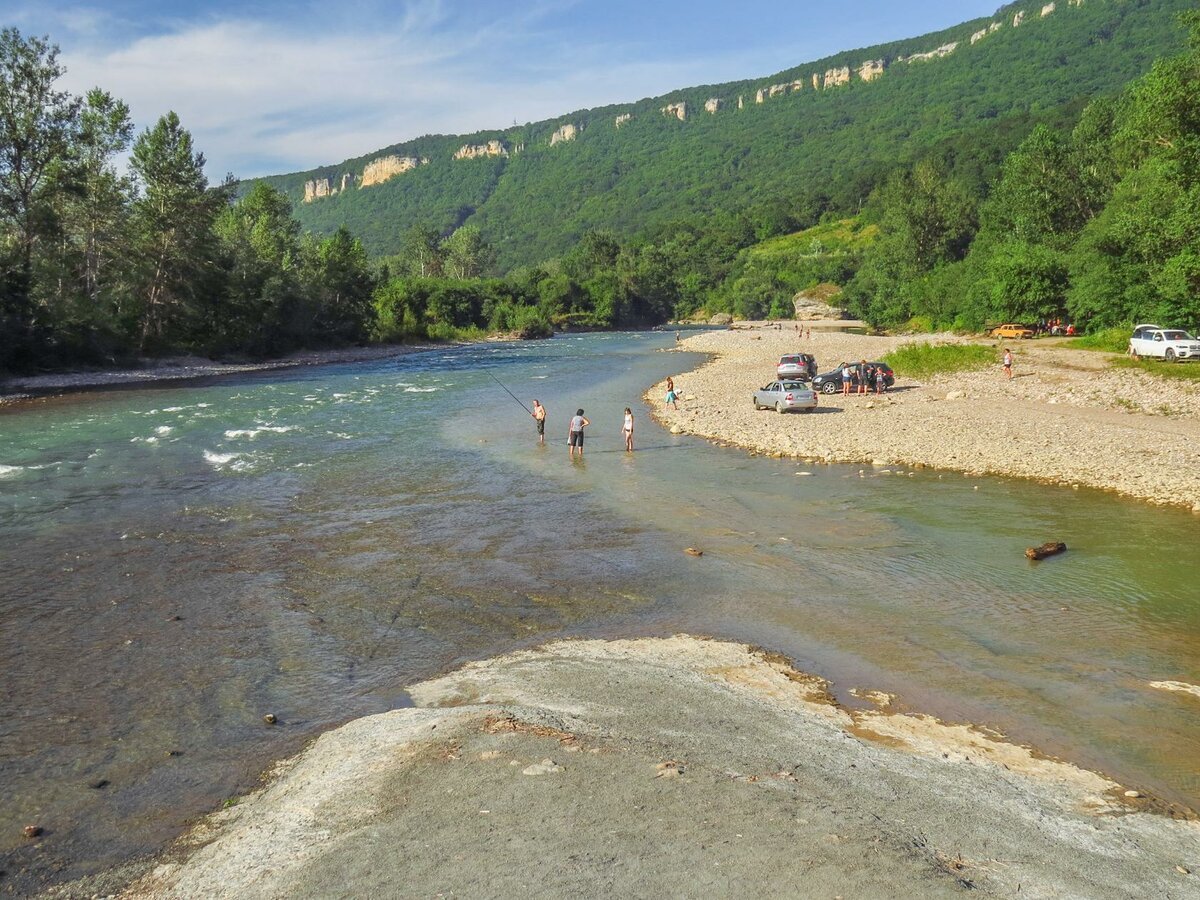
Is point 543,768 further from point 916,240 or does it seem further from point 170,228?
point 916,240

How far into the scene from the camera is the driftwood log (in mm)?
18188

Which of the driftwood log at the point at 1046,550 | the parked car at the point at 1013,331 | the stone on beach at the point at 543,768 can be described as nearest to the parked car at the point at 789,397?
the driftwood log at the point at 1046,550

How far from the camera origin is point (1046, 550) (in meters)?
18.3

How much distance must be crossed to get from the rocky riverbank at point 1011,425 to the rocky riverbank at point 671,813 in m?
16.1

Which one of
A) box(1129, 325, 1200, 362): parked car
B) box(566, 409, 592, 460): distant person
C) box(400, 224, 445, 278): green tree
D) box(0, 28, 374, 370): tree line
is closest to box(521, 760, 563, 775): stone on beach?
box(566, 409, 592, 460): distant person

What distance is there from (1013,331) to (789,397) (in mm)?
41717

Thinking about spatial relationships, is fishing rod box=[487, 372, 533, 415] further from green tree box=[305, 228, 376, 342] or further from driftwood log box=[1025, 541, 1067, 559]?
green tree box=[305, 228, 376, 342]

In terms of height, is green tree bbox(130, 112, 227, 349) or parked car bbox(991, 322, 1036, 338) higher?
green tree bbox(130, 112, 227, 349)

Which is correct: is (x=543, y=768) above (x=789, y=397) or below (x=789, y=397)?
below

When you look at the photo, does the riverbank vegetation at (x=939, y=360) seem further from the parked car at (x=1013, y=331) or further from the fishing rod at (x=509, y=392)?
the fishing rod at (x=509, y=392)

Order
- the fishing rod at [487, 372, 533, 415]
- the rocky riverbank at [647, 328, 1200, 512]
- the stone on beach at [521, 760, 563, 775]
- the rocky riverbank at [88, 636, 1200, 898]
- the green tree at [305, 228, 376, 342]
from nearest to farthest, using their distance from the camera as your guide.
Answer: the rocky riverbank at [88, 636, 1200, 898] < the stone on beach at [521, 760, 563, 775] < the rocky riverbank at [647, 328, 1200, 512] < the fishing rod at [487, 372, 533, 415] < the green tree at [305, 228, 376, 342]

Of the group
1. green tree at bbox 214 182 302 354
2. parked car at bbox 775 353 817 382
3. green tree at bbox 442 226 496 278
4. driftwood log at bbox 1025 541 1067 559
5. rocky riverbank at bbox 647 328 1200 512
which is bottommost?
driftwood log at bbox 1025 541 1067 559

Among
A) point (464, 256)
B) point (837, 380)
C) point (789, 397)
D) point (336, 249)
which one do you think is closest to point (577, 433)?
point (789, 397)

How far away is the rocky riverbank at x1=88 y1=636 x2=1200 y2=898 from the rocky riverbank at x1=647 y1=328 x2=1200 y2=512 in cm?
1613
